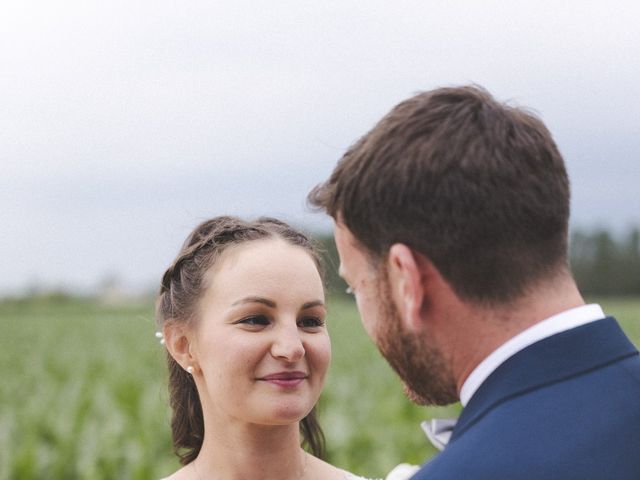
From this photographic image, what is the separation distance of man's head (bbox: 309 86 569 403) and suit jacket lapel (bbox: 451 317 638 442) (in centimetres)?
11

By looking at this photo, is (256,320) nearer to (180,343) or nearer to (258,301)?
(258,301)

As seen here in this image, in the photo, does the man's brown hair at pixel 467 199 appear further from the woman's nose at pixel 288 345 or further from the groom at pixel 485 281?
the woman's nose at pixel 288 345

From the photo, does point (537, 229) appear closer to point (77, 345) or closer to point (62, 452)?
point (62, 452)

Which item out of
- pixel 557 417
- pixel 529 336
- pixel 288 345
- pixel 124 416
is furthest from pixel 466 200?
pixel 124 416

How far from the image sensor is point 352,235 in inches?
81.8

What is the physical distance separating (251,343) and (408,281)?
0.98 m

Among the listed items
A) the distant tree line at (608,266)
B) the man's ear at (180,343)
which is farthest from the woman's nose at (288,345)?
the distant tree line at (608,266)

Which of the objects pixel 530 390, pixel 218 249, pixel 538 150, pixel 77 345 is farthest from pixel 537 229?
pixel 77 345

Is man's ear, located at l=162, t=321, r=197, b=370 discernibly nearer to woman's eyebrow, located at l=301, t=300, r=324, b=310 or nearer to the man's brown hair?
woman's eyebrow, located at l=301, t=300, r=324, b=310

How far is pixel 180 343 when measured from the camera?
3.15 m

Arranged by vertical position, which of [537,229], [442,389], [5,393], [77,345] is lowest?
[77,345]

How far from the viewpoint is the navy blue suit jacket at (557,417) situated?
178 centimetres

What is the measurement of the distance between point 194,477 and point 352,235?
128 centimetres

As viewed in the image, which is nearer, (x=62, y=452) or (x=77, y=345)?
(x=62, y=452)
